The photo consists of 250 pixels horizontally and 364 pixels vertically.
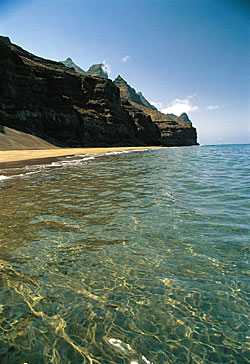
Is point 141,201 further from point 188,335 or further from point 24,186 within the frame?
point 24,186

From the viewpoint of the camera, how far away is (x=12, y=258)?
11.8ft

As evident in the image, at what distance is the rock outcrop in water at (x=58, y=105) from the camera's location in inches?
1948

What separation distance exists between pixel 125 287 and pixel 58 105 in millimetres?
64583

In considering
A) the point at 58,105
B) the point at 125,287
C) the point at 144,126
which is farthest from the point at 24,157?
the point at 144,126

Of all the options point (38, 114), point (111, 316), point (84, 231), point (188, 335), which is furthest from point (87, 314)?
point (38, 114)

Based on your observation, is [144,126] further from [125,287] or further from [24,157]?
[125,287]

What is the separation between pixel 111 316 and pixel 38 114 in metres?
59.7

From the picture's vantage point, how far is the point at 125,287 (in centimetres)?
297

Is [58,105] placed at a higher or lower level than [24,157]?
higher

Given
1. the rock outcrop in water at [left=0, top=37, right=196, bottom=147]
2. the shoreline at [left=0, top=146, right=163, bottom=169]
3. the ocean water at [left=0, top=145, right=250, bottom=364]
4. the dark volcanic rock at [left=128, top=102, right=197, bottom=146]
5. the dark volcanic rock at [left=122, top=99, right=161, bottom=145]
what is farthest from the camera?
the dark volcanic rock at [left=128, top=102, right=197, bottom=146]

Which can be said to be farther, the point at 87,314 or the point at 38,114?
the point at 38,114

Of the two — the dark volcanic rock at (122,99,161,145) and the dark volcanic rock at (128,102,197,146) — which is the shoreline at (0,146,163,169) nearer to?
the dark volcanic rock at (122,99,161,145)

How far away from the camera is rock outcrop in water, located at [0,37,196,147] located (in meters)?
49.5

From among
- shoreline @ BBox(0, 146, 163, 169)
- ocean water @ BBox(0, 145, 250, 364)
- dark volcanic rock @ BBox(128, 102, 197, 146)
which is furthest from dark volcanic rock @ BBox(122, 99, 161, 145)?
ocean water @ BBox(0, 145, 250, 364)
